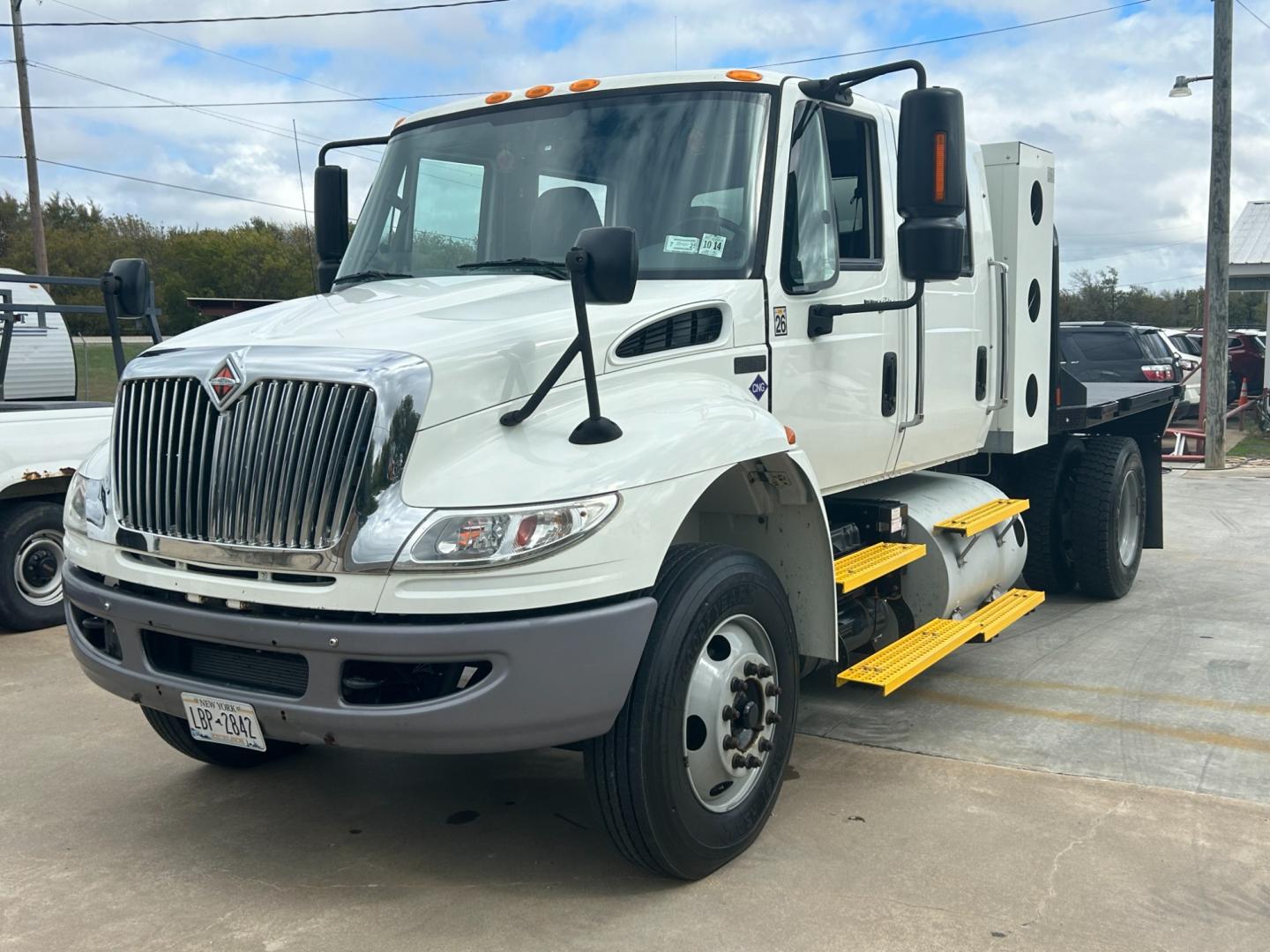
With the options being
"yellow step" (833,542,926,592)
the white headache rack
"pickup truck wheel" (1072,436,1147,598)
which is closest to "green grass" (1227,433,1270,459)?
"pickup truck wheel" (1072,436,1147,598)

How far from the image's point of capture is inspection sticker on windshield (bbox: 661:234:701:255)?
4.39 meters

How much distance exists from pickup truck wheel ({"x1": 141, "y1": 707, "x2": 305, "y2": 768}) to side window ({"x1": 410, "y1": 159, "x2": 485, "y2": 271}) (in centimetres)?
195

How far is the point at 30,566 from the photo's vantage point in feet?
24.2

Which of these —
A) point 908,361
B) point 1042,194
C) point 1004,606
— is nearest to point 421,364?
point 908,361

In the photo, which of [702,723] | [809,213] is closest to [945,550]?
[809,213]

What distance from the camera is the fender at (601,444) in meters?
3.36

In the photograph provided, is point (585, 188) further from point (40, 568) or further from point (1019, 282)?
point (40, 568)

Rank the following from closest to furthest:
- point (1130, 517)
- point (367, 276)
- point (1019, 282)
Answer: point (367, 276)
point (1019, 282)
point (1130, 517)

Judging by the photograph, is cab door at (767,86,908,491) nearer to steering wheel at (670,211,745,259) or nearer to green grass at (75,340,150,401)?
steering wheel at (670,211,745,259)

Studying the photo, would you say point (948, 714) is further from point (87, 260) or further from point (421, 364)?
point (87, 260)

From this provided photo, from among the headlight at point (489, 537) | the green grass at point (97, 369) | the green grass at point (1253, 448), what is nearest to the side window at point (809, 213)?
the headlight at point (489, 537)

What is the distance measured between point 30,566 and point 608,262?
5384 millimetres

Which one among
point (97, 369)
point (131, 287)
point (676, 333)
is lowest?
point (97, 369)

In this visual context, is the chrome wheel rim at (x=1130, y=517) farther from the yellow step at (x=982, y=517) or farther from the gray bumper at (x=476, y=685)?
the gray bumper at (x=476, y=685)
